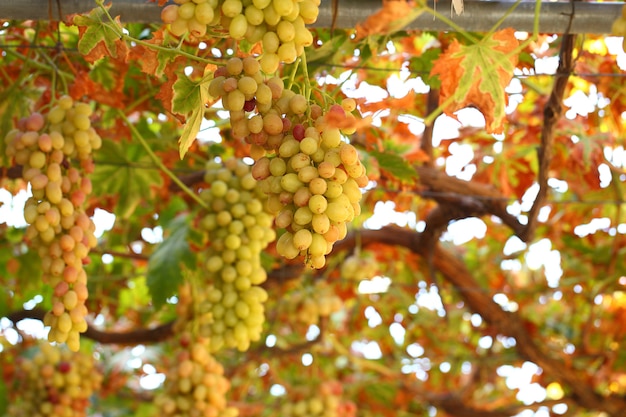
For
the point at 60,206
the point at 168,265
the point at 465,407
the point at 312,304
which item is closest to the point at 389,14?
the point at 60,206

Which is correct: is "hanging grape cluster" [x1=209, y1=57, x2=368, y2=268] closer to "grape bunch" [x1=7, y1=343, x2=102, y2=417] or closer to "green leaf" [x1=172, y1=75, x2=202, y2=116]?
"green leaf" [x1=172, y1=75, x2=202, y2=116]

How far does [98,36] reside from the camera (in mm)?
1042

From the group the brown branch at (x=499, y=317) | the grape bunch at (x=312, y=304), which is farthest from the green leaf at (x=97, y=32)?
the grape bunch at (x=312, y=304)

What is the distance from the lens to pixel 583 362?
130 inches

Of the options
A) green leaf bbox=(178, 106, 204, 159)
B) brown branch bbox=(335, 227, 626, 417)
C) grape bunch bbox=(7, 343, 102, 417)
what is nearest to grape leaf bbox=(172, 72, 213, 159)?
green leaf bbox=(178, 106, 204, 159)

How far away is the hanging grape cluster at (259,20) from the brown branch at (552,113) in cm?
71

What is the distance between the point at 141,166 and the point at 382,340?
234 centimetres

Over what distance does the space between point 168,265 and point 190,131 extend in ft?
3.04

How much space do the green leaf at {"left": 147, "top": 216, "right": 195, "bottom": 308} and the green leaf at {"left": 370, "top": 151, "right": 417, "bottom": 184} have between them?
56cm

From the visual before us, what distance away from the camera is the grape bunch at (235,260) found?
160cm

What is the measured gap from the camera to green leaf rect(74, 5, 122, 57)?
1.01 m

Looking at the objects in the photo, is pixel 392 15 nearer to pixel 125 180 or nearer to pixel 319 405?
pixel 125 180

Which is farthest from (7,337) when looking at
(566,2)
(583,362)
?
(566,2)

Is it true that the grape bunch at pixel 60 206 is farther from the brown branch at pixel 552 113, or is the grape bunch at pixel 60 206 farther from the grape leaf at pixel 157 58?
the brown branch at pixel 552 113
